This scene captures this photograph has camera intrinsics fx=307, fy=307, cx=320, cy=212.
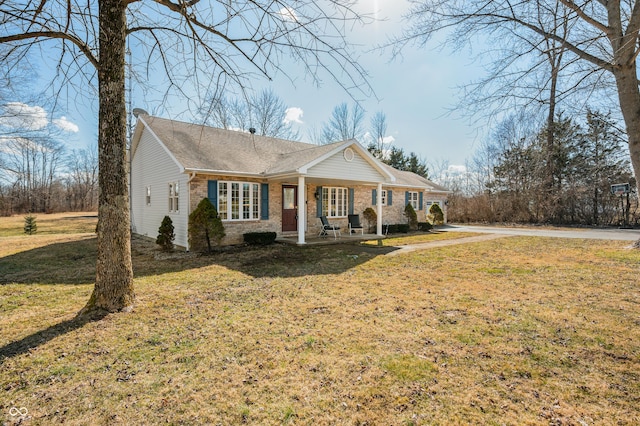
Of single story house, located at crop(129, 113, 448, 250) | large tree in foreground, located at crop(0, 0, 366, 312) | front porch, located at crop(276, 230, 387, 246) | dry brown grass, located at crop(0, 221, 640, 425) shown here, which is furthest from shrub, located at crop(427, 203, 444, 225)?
large tree in foreground, located at crop(0, 0, 366, 312)

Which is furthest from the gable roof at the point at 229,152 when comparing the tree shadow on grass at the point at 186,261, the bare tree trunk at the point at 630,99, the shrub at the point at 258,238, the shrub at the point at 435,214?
the shrub at the point at 435,214

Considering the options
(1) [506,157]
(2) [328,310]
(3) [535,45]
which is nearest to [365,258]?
(2) [328,310]

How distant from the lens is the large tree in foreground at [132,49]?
389cm

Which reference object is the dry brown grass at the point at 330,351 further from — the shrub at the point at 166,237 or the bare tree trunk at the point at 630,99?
the shrub at the point at 166,237

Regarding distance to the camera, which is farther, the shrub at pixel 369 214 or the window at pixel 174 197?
the shrub at pixel 369 214

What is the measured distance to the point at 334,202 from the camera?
15.0 meters

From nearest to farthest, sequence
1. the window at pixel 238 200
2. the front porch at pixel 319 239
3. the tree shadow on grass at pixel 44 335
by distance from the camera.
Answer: the tree shadow on grass at pixel 44 335
the window at pixel 238 200
the front porch at pixel 319 239

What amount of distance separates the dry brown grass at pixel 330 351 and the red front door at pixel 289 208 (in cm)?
656

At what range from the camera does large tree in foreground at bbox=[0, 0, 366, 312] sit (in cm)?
389

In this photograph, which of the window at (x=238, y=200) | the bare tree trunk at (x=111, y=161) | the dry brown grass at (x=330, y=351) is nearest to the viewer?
the dry brown grass at (x=330, y=351)

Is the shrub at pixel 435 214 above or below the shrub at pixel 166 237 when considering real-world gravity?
above

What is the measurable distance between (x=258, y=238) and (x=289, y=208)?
2.44 metres

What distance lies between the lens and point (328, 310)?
16.0 ft

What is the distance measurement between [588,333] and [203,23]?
6548 mm
